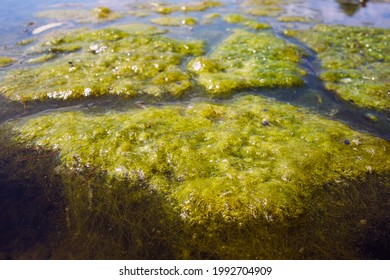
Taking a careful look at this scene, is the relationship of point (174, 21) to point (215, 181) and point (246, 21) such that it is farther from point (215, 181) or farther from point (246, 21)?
point (215, 181)

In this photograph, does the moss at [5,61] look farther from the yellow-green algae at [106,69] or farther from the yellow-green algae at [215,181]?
the yellow-green algae at [215,181]

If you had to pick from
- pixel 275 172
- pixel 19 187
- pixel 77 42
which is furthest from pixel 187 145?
pixel 77 42

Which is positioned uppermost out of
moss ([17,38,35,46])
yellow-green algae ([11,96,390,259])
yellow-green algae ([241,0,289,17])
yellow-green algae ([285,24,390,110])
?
yellow-green algae ([241,0,289,17])

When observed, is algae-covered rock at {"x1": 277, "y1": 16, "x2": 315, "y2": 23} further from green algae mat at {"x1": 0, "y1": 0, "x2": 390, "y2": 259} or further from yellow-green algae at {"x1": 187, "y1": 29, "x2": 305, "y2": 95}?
green algae mat at {"x1": 0, "y1": 0, "x2": 390, "y2": 259}

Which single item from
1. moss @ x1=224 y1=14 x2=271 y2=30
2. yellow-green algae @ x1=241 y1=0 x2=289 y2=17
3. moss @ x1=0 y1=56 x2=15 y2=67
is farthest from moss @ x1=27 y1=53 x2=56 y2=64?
yellow-green algae @ x1=241 y1=0 x2=289 y2=17

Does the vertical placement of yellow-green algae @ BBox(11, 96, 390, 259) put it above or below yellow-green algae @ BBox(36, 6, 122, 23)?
below
